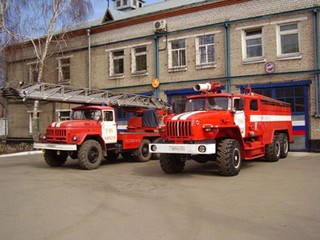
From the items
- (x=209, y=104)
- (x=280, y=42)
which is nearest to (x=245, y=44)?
(x=280, y=42)

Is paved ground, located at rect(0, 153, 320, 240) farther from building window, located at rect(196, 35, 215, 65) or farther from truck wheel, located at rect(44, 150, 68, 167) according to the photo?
building window, located at rect(196, 35, 215, 65)

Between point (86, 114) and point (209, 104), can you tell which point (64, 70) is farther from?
point (209, 104)

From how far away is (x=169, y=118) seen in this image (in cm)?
1043

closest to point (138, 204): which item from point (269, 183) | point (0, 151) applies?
point (269, 183)

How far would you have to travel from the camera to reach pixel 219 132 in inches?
406

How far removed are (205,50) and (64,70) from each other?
440 inches

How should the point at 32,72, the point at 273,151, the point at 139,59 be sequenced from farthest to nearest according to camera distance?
1. the point at 32,72
2. the point at 139,59
3. the point at 273,151

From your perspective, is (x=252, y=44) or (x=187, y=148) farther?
(x=252, y=44)

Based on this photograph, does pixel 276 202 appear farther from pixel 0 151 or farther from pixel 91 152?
pixel 0 151

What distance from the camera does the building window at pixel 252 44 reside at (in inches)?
715

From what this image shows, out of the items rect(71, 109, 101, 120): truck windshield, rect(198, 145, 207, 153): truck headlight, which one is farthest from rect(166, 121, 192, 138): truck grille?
rect(71, 109, 101, 120): truck windshield

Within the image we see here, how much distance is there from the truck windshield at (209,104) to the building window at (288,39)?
7.89 m

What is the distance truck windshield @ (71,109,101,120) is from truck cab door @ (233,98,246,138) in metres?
5.02

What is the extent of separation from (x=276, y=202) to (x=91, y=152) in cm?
706
